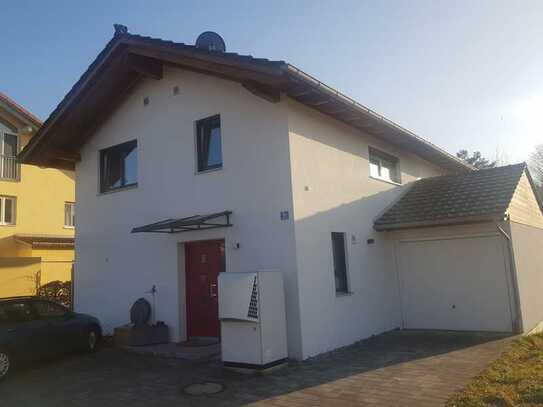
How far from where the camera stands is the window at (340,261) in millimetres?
10398

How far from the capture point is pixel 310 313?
897 centimetres

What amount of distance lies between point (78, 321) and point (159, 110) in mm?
5198

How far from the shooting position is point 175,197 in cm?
1084

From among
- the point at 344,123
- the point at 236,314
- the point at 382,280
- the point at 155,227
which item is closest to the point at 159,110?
the point at 155,227

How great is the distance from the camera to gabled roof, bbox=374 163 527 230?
36.3ft

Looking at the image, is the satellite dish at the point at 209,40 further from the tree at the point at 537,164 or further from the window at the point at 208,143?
the tree at the point at 537,164

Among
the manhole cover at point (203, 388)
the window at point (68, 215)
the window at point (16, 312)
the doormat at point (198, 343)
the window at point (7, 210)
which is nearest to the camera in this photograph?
the manhole cover at point (203, 388)

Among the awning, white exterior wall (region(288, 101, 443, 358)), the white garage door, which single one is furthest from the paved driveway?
the awning

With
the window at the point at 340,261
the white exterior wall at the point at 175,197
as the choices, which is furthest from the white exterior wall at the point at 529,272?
the white exterior wall at the point at 175,197

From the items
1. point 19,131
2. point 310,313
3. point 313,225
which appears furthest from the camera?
point 19,131

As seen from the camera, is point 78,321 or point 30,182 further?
point 30,182

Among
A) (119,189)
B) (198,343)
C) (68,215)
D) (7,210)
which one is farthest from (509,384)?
(68,215)

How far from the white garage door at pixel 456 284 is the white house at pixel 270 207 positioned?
0.09 feet

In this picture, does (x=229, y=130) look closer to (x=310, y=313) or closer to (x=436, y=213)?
(x=310, y=313)
